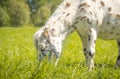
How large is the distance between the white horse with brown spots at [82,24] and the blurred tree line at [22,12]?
62.8 metres

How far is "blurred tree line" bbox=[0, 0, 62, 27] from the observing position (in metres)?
82.4

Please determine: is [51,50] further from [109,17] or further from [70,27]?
[109,17]

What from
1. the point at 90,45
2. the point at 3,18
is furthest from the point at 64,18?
the point at 3,18

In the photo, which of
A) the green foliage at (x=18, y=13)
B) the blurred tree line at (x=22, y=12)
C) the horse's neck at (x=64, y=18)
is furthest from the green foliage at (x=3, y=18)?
the horse's neck at (x=64, y=18)

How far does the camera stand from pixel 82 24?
6840mm

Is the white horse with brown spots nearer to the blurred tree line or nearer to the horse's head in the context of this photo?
the horse's head

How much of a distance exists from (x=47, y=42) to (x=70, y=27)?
3.52ft

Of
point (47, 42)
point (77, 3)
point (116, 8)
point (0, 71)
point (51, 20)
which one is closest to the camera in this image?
point (0, 71)

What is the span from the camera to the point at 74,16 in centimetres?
683

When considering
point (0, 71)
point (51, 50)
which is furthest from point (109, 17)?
point (0, 71)

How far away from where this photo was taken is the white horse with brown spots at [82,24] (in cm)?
602

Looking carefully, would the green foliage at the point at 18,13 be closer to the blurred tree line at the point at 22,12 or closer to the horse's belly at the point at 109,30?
the blurred tree line at the point at 22,12

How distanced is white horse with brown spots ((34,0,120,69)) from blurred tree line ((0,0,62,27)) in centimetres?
6283

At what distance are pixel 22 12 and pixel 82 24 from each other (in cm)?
8685
